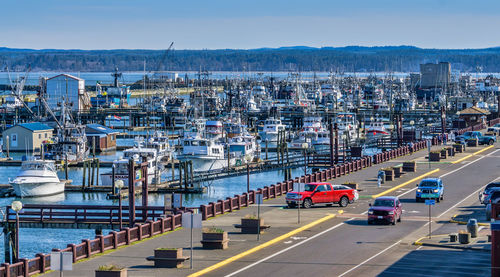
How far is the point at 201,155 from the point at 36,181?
1109 inches

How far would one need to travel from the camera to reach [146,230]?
49.2 metres

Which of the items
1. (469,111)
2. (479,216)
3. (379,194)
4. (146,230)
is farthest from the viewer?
(469,111)

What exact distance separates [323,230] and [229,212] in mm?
8068

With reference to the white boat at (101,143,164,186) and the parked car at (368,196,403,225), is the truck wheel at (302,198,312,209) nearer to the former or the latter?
the parked car at (368,196,403,225)

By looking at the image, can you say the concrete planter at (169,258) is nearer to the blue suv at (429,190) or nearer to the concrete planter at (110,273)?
the concrete planter at (110,273)

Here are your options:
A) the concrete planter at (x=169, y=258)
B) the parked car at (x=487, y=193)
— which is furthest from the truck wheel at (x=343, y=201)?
the concrete planter at (x=169, y=258)

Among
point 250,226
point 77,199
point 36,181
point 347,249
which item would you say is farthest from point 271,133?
point 347,249

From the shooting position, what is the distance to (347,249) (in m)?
46.5

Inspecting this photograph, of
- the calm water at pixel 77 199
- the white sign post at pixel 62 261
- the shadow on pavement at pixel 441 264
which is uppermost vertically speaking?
the white sign post at pixel 62 261

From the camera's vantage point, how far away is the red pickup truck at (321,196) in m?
60.3

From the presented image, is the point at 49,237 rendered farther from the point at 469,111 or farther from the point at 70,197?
the point at 469,111

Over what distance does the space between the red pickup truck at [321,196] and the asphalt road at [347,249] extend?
78cm

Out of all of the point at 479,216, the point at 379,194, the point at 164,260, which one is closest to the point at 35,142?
the point at 379,194

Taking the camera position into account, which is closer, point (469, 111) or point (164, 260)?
point (164, 260)
